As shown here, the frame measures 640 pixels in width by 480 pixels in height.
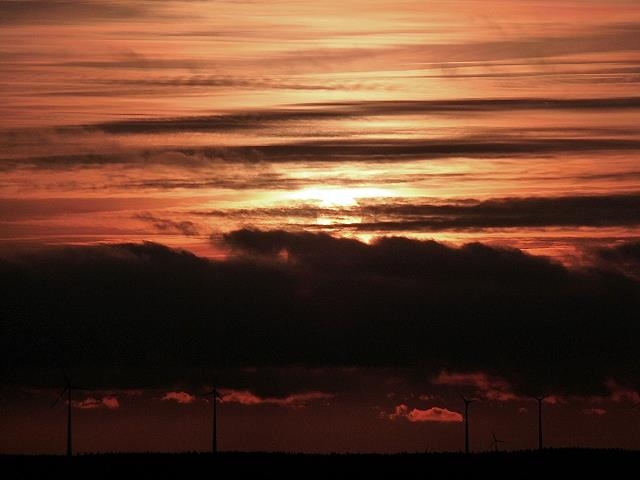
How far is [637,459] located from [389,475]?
2690 cm

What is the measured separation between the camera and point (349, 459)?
194 meters

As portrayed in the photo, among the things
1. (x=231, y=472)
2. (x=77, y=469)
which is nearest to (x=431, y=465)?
(x=231, y=472)

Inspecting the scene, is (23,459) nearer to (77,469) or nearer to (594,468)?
(77,469)

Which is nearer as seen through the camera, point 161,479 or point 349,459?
point 161,479

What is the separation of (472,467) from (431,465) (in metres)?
4.40

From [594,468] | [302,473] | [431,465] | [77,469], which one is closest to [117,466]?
[77,469]

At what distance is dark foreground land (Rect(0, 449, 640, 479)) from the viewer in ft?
596

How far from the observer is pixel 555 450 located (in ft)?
650

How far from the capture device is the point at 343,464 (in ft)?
624

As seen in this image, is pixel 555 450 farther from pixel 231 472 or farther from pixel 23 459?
pixel 23 459

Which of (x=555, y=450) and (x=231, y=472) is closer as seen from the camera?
(x=231, y=472)

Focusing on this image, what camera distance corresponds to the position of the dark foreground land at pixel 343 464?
182 m

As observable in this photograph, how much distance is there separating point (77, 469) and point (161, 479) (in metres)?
9.88

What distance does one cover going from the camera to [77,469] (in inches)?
7136
